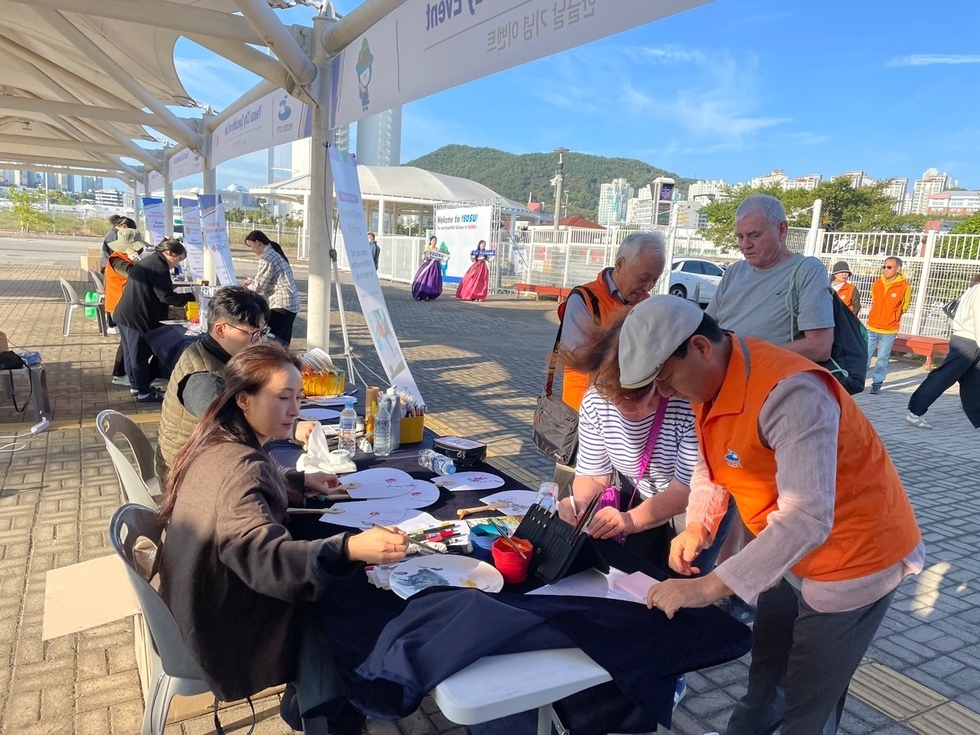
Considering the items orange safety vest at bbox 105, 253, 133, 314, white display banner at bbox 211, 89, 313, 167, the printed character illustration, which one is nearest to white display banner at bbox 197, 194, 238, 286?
white display banner at bbox 211, 89, 313, 167

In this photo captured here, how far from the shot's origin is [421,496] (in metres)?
2.30

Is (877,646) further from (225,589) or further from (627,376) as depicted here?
(225,589)

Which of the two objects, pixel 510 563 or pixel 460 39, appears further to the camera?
pixel 460 39

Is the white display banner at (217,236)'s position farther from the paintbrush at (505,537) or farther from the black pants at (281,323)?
the paintbrush at (505,537)

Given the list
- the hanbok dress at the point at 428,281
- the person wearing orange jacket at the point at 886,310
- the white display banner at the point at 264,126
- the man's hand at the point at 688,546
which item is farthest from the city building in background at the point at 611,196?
the man's hand at the point at 688,546

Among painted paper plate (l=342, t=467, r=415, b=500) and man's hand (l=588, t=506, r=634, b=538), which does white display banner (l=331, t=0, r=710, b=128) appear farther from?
painted paper plate (l=342, t=467, r=415, b=500)

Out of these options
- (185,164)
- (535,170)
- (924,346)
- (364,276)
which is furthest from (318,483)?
(535,170)

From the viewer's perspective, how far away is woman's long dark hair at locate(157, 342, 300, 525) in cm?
173

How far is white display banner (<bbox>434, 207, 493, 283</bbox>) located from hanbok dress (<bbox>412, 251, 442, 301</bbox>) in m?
1.83

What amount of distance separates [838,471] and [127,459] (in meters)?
2.61

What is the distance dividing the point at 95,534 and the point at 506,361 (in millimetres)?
6472

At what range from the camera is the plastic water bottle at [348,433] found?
2.72 meters

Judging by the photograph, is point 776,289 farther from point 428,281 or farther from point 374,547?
point 428,281

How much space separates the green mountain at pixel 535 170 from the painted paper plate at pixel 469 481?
119 meters
